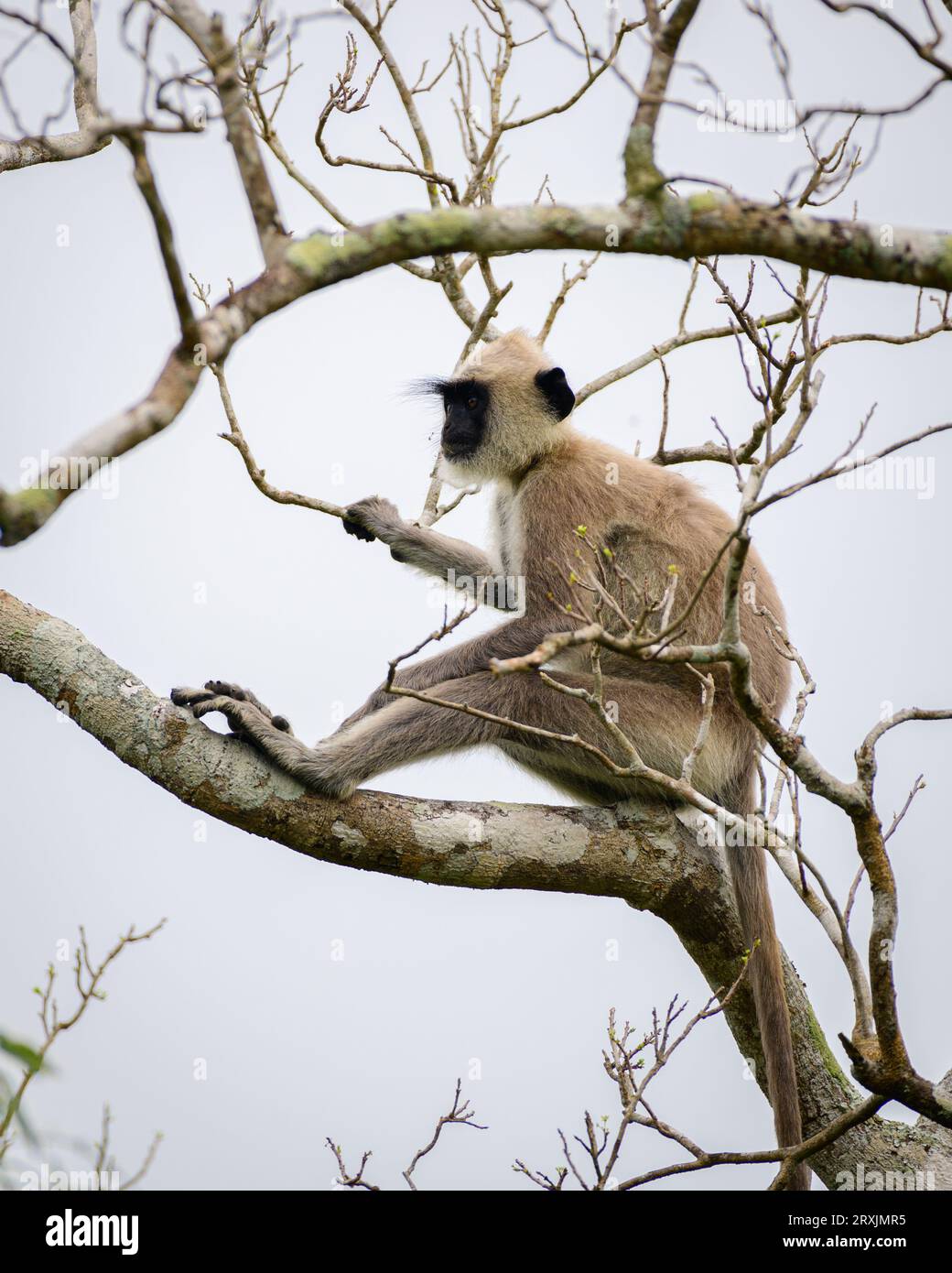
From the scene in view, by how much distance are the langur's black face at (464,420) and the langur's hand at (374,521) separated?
1.45 feet

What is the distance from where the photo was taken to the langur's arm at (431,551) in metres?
6.14

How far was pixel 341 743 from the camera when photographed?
4742 millimetres

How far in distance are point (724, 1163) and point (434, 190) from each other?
419 centimetres

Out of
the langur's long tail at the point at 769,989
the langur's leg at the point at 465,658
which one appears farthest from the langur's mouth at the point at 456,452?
the langur's long tail at the point at 769,989

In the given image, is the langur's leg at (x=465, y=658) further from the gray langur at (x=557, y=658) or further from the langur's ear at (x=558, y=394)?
the langur's ear at (x=558, y=394)

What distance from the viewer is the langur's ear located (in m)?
6.49

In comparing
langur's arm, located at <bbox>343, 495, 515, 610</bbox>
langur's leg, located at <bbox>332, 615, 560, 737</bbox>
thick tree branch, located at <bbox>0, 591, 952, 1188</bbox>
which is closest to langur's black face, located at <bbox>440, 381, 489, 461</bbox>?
langur's arm, located at <bbox>343, 495, 515, 610</bbox>

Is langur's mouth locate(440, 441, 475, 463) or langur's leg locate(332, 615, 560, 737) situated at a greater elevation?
langur's mouth locate(440, 441, 475, 463)

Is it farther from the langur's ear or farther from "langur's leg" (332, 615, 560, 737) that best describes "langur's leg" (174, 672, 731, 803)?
the langur's ear

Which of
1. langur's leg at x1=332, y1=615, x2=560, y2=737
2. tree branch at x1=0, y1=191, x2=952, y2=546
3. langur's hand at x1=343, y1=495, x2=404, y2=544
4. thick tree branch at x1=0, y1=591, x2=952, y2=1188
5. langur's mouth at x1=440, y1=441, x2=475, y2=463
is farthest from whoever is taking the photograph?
langur's mouth at x1=440, y1=441, x2=475, y2=463

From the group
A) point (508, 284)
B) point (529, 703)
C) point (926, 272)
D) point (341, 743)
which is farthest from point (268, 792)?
point (926, 272)

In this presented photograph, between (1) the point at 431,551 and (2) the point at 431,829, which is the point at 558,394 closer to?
(1) the point at 431,551

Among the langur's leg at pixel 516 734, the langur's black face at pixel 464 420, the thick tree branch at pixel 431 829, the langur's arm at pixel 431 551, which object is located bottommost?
the thick tree branch at pixel 431 829

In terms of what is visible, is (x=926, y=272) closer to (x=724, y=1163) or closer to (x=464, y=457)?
(x=724, y=1163)
